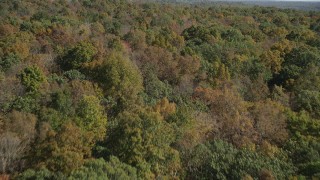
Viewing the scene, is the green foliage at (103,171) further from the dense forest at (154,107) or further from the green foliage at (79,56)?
the green foliage at (79,56)

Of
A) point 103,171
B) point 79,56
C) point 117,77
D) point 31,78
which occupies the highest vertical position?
point 103,171

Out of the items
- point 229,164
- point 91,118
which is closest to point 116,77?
point 91,118

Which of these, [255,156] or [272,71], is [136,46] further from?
[255,156]

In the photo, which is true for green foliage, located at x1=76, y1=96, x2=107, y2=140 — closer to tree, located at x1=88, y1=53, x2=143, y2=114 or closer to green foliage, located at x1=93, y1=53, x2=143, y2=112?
tree, located at x1=88, y1=53, x2=143, y2=114

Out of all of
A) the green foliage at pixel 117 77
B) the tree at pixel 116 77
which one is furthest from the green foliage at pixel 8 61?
the green foliage at pixel 117 77

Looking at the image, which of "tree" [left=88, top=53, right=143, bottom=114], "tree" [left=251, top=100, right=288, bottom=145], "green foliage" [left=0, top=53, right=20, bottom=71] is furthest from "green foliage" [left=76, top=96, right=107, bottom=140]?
"green foliage" [left=0, top=53, right=20, bottom=71]

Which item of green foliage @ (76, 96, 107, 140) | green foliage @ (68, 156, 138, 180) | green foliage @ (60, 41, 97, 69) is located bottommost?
green foliage @ (60, 41, 97, 69)

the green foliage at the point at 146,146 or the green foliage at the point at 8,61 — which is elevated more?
the green foliage at the point at 146,146

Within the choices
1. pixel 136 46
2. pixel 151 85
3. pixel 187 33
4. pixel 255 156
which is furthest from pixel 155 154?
pixel 187 33

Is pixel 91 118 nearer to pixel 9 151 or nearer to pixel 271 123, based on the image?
pixel 9 151
